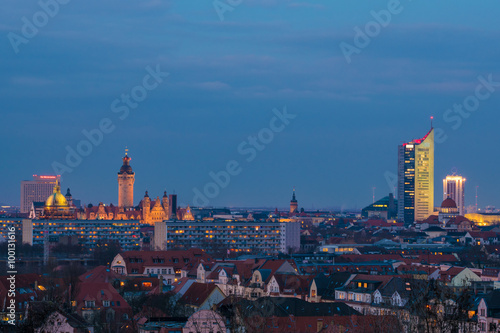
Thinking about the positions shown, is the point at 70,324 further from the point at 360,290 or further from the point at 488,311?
the point at 360,290

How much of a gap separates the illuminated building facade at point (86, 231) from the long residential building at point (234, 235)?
566 centimetres

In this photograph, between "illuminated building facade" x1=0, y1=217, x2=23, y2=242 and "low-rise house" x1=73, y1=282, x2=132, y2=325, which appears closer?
"low-rise house" x1=73, y1=282, x2=132, y2=325

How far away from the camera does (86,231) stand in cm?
17038

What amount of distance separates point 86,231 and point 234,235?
916 inches

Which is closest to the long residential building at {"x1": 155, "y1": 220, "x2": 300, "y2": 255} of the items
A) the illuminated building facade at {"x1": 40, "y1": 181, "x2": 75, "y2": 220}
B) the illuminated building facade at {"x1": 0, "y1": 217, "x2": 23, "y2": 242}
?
the illuminated building facade at {"x1": 40, "y1": 181, "x2": 75, "y2": 220}

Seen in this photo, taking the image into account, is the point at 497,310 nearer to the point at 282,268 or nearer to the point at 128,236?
the point at 282,268

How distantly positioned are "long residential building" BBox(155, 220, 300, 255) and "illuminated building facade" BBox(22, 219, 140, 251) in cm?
566

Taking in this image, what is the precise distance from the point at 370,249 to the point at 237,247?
30.8 metres

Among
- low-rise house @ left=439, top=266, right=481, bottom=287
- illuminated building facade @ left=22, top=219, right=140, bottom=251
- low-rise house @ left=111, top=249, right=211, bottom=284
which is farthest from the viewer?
illuminated building facade @ left=22, top=219, right=140, bottom=251

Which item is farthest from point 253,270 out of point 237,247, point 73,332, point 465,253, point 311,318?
point 237,247

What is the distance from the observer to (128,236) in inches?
6831

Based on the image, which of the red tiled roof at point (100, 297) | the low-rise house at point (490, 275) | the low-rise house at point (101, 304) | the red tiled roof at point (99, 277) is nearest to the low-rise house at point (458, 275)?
the low-rise house at point (490, 275)

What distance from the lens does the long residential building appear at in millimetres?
156500

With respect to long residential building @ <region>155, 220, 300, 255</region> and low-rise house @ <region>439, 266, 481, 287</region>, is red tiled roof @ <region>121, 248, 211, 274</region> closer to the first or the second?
low-rise house @ <region>439, 266, 481, 287</region>
